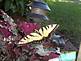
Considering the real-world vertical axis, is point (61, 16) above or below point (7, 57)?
below

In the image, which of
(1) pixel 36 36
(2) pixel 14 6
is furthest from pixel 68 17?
(1) pixel 36 36

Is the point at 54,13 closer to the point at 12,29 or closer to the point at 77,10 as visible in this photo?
the point at 77,10

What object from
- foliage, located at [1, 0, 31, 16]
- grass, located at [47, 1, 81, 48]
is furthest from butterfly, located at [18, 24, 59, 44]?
grass, located at [47, 1, 81, 48]

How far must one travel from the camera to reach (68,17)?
9773 millimetres

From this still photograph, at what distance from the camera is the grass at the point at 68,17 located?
8292mm

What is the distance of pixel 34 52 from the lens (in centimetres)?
308

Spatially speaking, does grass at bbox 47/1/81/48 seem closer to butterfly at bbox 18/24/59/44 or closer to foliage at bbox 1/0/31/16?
foliage at bbox 1/0/31/16

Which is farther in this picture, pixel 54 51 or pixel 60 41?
pixel 60 41

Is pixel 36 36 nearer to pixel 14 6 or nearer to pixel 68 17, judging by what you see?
pixel 14 6

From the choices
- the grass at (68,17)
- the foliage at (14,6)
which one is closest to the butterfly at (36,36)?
the foliage at (14,6)

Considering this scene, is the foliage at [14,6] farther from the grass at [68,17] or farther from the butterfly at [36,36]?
the butterfly at [36,36]

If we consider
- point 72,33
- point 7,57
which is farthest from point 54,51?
point 72,33

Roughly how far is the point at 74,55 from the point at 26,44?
0.45 meters

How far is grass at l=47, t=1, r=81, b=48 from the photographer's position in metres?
8.29
